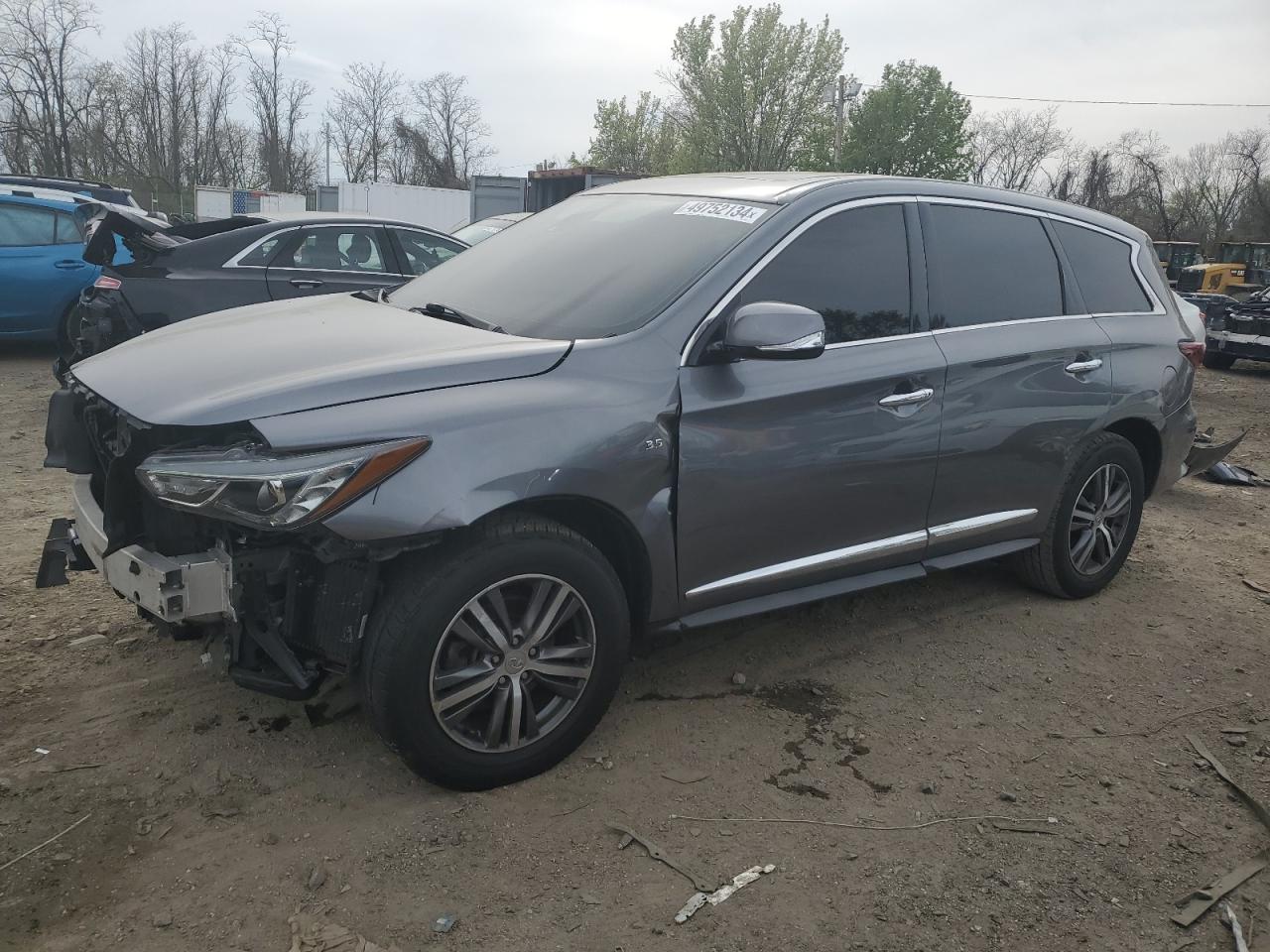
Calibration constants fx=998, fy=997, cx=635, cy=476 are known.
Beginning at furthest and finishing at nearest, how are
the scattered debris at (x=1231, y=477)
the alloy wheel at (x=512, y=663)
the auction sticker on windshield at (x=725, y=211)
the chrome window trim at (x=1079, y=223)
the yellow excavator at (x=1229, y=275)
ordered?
the yellow excavator at (x=1229, y=275)
the scattered debris at (x=1231, y=477)
the chrome window trim at (x=1079, y=223)
the auction sticker on windshield at (x=725, y=211)
the alloy wheel at (x=512, y=663)

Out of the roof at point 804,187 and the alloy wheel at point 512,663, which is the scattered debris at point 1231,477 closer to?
the roof at point 804,187

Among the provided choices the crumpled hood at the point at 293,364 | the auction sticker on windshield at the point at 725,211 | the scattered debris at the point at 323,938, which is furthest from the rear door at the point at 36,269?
the scattered debris at the point at 323,938

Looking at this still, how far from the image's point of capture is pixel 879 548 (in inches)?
146

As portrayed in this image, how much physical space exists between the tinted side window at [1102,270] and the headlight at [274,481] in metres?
3.35

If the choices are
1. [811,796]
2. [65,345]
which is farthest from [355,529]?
[65,345]

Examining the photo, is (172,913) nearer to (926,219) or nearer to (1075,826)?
(1075,826)

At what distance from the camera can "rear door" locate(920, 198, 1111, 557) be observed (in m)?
3.87

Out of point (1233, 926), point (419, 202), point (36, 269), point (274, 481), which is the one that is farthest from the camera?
point (419, 202)

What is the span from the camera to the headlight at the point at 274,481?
8.18ft

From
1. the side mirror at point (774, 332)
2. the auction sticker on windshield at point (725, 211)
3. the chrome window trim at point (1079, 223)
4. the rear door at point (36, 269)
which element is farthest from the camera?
the rear door at point (36, 269)

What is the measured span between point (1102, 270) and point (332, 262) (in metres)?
6.04

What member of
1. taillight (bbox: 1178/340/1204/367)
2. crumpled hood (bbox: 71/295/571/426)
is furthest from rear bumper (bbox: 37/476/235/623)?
taillight (bbox: 1178/340/1204/367)

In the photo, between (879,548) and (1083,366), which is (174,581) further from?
(1083,366)

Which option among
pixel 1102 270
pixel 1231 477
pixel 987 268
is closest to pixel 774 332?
pixel 987 268
